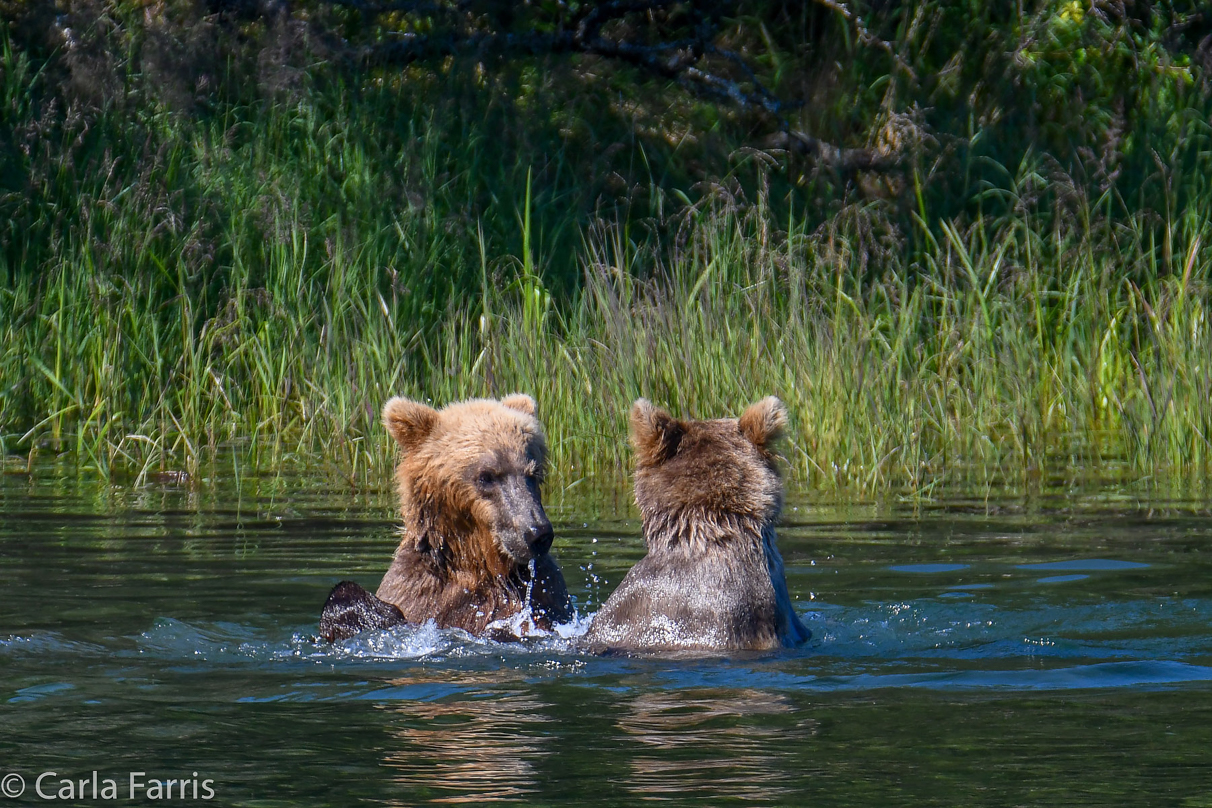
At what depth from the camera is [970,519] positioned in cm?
818

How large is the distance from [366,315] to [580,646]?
4.81 meters

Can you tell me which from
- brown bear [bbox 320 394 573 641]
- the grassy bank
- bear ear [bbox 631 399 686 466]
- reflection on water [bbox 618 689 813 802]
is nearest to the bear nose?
brown bear [bbox 320 394 573 641]

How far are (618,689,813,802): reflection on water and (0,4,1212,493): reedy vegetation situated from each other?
446cm

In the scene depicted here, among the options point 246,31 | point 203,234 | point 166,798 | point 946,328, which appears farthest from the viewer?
point 246,31

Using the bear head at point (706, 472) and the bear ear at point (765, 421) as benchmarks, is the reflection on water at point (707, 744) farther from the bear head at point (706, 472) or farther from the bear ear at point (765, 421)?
the bear ear at point (765, 421)

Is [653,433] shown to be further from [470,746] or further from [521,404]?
[470,746]

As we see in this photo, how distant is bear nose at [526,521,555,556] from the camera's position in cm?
586

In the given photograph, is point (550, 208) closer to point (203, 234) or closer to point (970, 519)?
point (203, 234)

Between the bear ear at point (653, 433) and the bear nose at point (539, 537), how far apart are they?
1.77 ft

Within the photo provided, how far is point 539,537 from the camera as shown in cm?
586

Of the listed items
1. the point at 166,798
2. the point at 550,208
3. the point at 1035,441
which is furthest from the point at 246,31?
the point at 166,798

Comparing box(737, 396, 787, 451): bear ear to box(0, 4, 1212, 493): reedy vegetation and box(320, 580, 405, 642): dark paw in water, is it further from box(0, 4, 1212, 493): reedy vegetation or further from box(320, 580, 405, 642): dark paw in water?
box(0, 4, 1212, 493): reedy vegetation

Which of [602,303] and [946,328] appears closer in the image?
[602,303]

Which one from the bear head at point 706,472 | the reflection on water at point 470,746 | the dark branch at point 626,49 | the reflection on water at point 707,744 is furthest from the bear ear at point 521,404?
the dark branch at point 626,49
